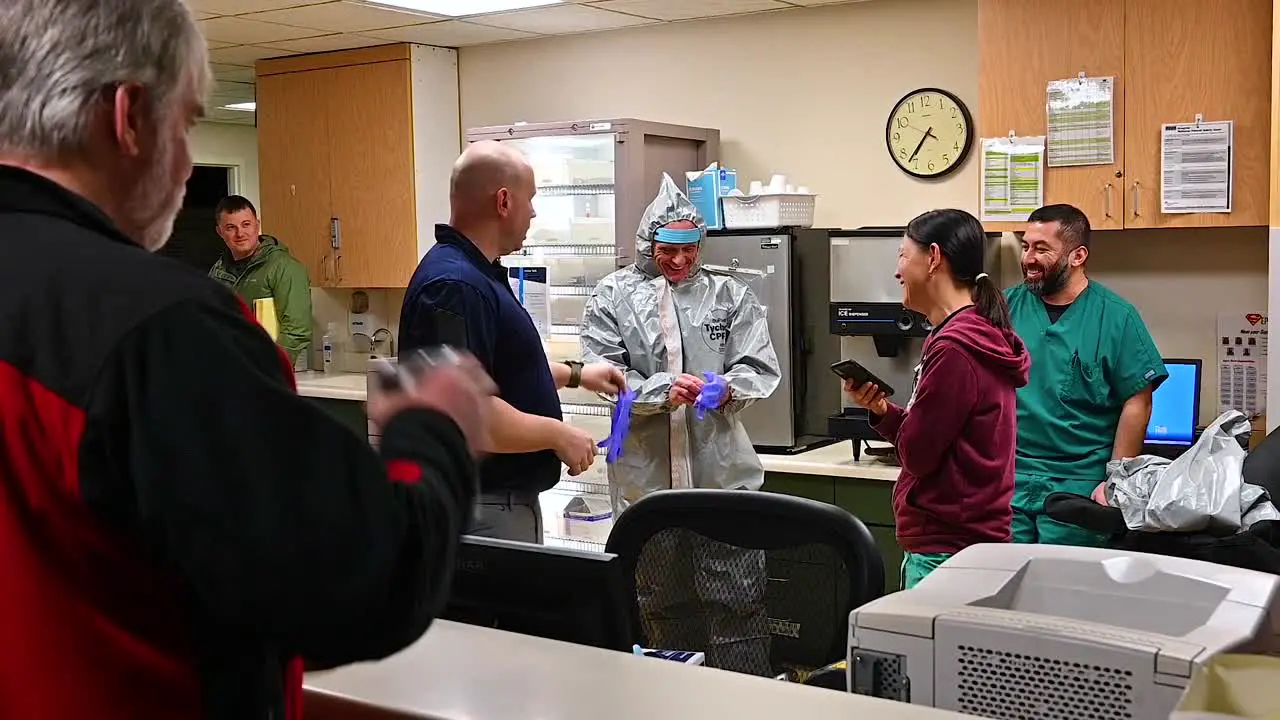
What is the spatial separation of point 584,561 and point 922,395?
1414 mm

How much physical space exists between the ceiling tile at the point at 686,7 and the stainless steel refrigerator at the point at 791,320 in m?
0.95

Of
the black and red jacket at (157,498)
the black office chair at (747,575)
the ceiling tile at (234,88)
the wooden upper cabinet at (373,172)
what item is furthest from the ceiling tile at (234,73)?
the black and red jacket at (157,498)

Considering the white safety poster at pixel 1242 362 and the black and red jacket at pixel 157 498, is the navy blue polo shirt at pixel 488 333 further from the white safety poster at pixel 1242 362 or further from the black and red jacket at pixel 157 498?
the white safety poster at pixel 1242 362

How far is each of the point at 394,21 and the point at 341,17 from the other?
223 millimetres

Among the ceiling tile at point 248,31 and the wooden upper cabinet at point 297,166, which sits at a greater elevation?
the ceiling tile at point 248,31

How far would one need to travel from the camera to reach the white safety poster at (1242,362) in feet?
13.5

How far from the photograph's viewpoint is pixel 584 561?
1.50 meters

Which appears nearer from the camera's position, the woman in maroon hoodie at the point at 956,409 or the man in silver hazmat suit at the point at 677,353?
the woman in maroon hoodie at the point at 956,409

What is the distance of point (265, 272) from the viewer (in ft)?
20.1

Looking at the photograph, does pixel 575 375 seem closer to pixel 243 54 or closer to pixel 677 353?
pixel 677 353

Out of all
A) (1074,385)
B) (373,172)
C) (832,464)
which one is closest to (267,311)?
(373,172)

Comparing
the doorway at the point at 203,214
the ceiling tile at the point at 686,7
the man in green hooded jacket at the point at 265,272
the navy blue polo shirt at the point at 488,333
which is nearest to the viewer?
the navy blue polo shirt at the point at 488,333

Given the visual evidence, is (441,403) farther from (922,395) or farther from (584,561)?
(922,395)

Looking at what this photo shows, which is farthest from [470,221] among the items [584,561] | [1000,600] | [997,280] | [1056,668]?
[997,280]
